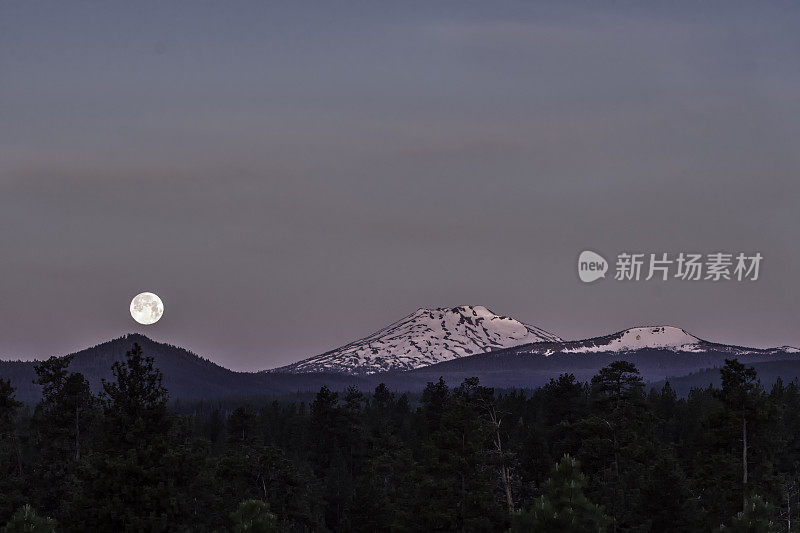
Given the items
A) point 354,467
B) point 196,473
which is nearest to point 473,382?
point 196,473

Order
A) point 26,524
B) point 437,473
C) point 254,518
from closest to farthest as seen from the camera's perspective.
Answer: point 26,524 → point 254,518 → point 437,473

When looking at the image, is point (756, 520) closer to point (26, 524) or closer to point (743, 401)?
point (743, 401)

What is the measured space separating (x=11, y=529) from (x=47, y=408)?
1377 inches

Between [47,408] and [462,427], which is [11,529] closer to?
[462,427]

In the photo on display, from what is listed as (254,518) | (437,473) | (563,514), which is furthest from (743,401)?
(254,518)

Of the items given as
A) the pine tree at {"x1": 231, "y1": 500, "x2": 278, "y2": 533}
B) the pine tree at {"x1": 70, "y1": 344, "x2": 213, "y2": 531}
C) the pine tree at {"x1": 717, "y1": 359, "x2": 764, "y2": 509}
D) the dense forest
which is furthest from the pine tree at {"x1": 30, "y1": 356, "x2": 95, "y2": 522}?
the pine tree at {"x1": 717, "y1": 359, "x2": 764, "y2": 509}

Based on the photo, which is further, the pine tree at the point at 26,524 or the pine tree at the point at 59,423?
the pine tree at the point at 59,423

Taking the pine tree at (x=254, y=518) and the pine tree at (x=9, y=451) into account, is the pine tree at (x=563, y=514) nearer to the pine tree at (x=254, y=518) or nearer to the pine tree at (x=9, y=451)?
the pine tree at (x=254, y=518)

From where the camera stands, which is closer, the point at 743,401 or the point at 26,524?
the point at 26,524

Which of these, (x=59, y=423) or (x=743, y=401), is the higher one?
(x=743, y=401)

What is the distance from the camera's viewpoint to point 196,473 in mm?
44938

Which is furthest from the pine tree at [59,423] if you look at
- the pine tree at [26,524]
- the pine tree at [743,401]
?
the pine tree at [743,401]

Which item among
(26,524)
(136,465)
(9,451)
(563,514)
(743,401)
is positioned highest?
(743,401)

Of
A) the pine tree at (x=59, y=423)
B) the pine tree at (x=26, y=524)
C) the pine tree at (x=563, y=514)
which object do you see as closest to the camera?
the pine tree at (x=26, y=524)
